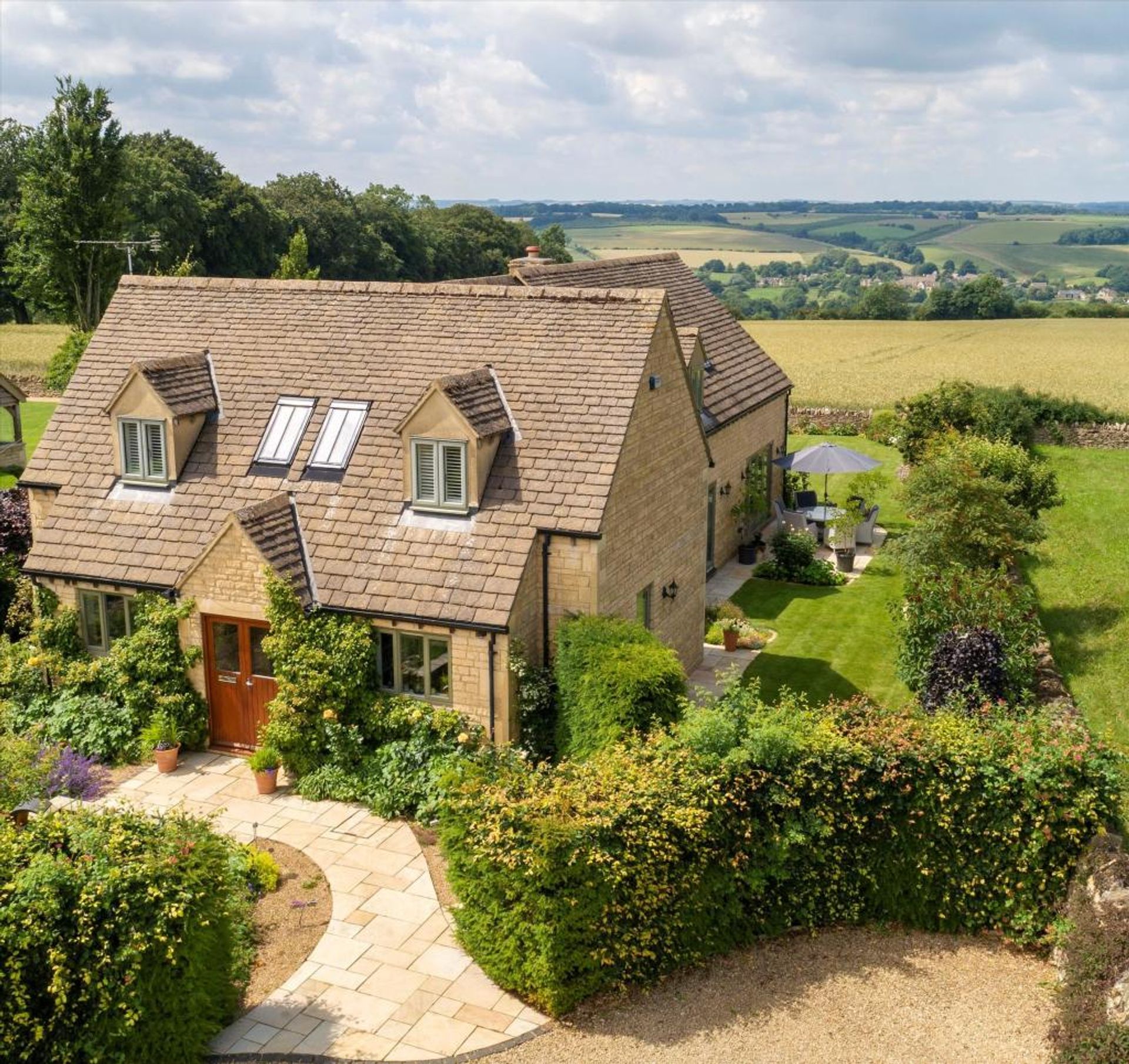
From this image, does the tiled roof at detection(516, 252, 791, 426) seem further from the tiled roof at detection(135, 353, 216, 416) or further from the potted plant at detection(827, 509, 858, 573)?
the tiled roof at detection(135, 353, 216, 416)

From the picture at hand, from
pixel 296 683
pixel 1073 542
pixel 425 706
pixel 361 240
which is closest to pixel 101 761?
pixel 296 683

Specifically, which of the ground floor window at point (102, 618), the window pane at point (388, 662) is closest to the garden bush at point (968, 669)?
the window pane at point (388, 662)

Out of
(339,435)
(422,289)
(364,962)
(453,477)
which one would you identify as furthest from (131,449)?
(364,962)

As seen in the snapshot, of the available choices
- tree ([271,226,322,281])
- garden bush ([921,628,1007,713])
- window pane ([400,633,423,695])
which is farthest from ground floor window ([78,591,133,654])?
tree ([271,226,322,281])

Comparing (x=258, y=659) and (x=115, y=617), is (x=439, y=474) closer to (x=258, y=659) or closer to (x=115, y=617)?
(x=258, y=659)

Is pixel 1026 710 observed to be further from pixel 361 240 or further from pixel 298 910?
pixel 361 240

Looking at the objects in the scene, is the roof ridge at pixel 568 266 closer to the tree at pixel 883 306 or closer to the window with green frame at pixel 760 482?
the window with green frame at pixel 760 482

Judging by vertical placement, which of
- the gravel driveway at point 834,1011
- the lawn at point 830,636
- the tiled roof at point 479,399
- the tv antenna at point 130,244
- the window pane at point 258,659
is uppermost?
the tv antenna at point 130,244
